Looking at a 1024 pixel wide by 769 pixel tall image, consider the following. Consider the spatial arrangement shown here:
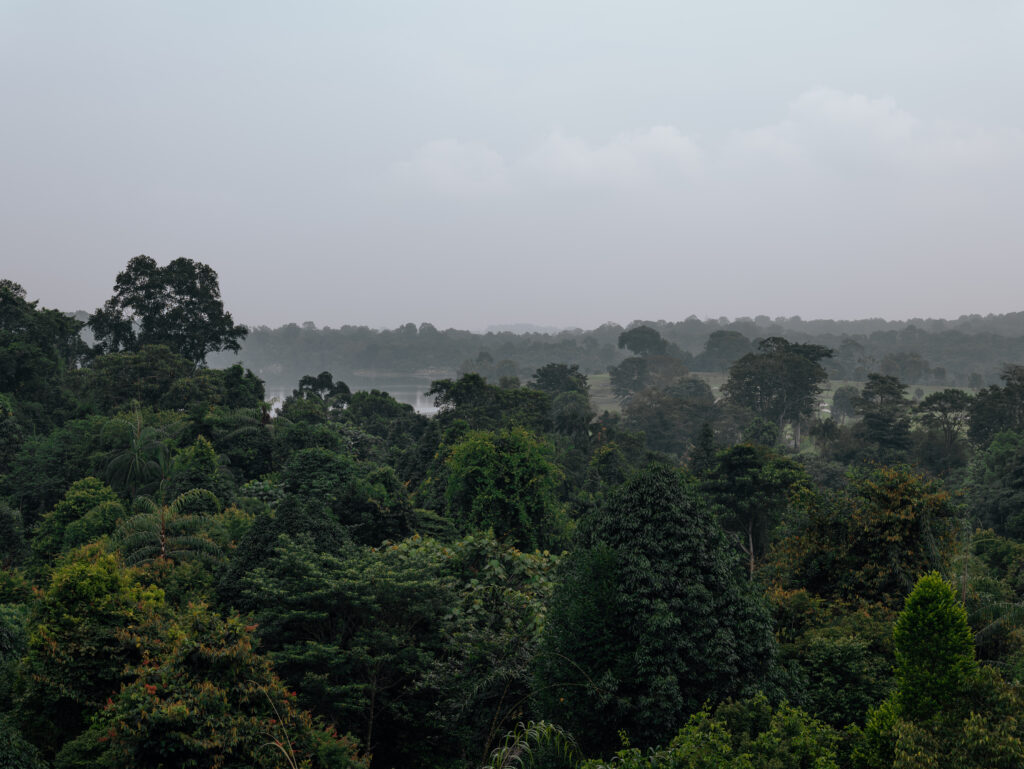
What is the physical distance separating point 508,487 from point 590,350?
399ft

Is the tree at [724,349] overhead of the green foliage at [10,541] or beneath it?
overhead

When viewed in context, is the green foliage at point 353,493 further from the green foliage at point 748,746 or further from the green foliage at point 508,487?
the green foliage at point 748,746

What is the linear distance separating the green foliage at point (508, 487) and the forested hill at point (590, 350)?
78.3 meters

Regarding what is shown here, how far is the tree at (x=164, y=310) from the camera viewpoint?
3684cm

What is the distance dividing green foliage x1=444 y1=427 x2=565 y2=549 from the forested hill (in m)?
78.3

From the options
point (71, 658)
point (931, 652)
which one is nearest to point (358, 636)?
point (71, 658)

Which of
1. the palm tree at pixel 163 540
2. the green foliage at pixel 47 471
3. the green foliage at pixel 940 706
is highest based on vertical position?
the green foliage at pixel 940 706

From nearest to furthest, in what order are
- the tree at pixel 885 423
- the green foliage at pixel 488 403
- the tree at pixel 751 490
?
the tree at pixel 751 490 → the green foliage at pixel 488 403 → the tree at pixel 885 423

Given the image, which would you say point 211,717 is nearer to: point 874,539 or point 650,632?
point 650,632

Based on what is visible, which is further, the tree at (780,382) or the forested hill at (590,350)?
the forested hill at (590,350)

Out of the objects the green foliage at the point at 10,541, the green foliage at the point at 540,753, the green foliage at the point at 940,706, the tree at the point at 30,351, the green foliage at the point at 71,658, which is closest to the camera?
the green foliage at the point at 940,706

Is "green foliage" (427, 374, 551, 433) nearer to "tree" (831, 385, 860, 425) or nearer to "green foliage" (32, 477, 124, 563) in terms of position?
"green foliage" (32, 477, 124, 563)

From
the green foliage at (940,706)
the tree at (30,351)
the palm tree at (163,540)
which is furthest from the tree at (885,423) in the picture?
the tree at (30,351)

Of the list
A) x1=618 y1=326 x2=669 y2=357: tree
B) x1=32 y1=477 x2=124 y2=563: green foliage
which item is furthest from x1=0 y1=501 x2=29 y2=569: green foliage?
x1=618 y1=326 x2=669 y2=357: tree
